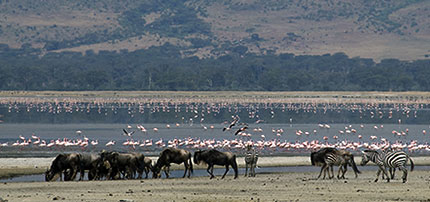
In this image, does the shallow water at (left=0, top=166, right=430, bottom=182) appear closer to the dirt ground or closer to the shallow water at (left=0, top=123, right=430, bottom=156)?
the dirt ground

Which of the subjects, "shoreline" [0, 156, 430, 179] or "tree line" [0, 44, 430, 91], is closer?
"shoreline" [0, 156, 430, 179]

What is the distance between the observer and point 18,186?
23.9 meters

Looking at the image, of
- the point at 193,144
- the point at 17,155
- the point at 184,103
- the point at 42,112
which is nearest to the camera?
the point at 17,155

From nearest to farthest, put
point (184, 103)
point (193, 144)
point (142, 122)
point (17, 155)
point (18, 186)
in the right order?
point (18, 186), point (17, 155), point (193, 144), point (142, 122), point (184, 103)

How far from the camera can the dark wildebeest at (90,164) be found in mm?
26156

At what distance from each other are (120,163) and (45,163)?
544 cm

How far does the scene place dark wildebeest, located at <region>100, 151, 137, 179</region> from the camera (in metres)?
26.4

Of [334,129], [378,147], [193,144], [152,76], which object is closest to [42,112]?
[334,129]

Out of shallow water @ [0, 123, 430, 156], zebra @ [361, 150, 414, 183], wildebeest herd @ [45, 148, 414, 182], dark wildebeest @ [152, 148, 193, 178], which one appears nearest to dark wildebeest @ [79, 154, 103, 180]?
wildebeest herd @ [45, 148, 414, 182]

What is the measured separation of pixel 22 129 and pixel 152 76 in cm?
8708

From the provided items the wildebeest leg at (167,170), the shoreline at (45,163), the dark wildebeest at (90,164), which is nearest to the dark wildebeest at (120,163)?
the dark wildebeest at (90,164)

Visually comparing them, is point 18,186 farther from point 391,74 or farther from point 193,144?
point 391,74

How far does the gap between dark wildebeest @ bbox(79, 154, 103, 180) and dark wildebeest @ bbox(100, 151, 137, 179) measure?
196mm

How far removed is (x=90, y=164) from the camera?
26.3m
